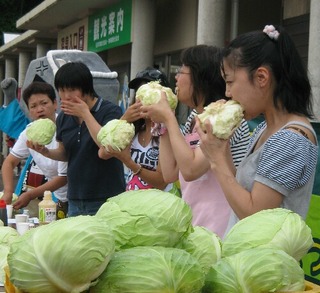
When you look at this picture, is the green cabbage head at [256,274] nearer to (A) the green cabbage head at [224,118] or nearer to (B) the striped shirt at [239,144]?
(A) the green cabbage head at [224,118]

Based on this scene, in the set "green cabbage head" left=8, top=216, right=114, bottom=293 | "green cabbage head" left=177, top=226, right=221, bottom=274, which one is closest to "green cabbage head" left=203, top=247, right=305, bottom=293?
"green cabbage head" left=177, top=226, right=221, bottom=274

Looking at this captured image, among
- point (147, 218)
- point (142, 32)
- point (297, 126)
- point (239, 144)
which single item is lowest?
point (147, 218)

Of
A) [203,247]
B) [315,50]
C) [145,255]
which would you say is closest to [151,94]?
[203,247]

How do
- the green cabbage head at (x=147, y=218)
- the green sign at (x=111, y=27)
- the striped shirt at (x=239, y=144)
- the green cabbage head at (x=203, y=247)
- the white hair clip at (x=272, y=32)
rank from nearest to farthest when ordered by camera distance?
the green cabbage head at (x=147, y=218), the green cabbage head at (x=203, y=247), the white hair clip at (x=272, y=32), the striped shirt at (x=239, y=144), the green sign at (x=111, y=27)

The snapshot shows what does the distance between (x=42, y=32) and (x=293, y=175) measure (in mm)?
18734

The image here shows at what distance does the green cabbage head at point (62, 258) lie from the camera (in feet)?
4.67

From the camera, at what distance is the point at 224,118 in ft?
7.65

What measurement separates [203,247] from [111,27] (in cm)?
1243

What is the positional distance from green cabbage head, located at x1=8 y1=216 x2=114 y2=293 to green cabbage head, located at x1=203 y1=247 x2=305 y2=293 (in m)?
0.31

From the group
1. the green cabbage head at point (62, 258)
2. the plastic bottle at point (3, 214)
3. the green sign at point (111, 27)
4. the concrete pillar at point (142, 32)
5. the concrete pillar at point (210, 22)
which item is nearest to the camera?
the green cabbage head at point (62, 258)

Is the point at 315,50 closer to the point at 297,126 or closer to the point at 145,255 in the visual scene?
the point at 297,126

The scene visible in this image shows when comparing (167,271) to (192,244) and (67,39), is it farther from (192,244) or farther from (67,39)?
(67,39)

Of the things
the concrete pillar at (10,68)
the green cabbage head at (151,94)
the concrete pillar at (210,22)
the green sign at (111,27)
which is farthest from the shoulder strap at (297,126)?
the concrete pillar at (10,68)

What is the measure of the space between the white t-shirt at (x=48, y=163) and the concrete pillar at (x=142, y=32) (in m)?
7.07
